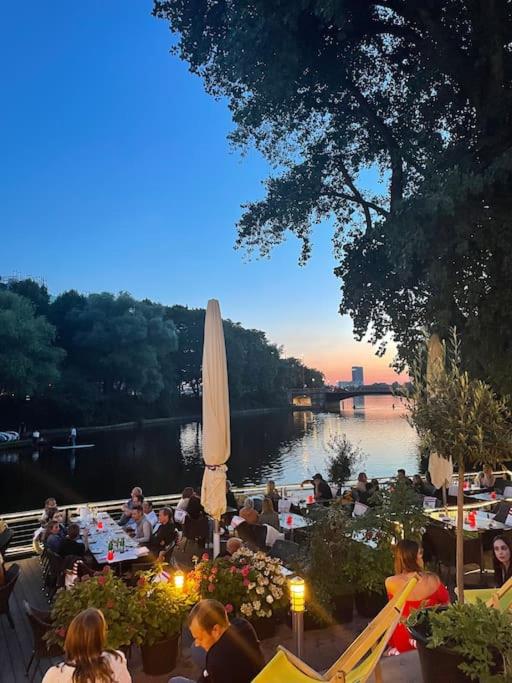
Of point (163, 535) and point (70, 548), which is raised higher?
point (70, 548)

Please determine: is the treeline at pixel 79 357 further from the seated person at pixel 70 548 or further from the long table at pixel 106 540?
the seated person at pixel 70 548

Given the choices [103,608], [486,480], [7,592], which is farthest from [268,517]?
[486,480]

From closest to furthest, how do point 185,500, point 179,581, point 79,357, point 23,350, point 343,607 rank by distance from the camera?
point 179,581
point 343,607
point 185,500
point 23,350
point 79,357

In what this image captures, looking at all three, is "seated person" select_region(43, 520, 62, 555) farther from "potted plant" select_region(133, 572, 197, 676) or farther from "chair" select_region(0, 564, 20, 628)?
"potted plant" select_region(133, 572, 197, 676)

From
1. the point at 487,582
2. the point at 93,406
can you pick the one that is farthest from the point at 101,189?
the point at 487,582

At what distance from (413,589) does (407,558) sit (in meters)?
0.41

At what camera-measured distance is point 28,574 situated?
9.48m

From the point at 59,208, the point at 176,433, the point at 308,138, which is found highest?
the point at 59,208

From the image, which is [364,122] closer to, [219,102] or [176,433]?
[219,102]

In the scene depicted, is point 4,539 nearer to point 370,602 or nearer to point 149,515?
point 149,515

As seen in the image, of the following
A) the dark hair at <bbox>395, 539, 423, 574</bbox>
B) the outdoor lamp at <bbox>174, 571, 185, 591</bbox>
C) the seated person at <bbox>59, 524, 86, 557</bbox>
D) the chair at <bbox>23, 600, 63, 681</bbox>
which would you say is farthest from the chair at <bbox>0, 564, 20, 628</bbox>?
the dark hair at <bbox>395, 539, 423, 574</bbox>

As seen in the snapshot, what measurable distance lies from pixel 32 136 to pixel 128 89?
17.5 metres

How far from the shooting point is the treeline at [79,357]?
4106 centimetres

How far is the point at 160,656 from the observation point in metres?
5.21
